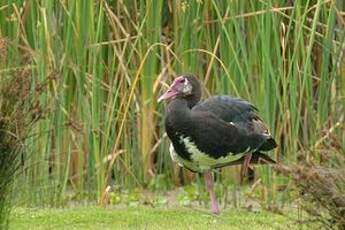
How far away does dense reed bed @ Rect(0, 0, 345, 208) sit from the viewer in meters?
8.86

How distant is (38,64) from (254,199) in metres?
1.84

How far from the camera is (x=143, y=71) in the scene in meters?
9.47

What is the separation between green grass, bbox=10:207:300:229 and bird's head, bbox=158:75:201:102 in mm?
847

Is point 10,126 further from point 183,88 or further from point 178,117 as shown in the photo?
point 183,88

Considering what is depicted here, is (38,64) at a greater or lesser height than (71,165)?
greater

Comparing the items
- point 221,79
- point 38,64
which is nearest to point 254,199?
point 221,79

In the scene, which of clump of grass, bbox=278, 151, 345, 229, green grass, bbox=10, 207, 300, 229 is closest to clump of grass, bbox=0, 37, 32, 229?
green grass, bbox=10, 207, 300, 229

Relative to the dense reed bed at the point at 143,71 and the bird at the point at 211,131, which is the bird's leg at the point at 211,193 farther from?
the dense reed bed at the point at 143,71

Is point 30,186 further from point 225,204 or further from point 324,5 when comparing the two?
point 324,5

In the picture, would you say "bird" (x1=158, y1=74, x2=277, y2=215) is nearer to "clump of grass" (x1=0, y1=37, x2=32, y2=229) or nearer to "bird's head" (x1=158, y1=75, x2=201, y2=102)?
"bird's head" (x1=158, y1=75, x2=201, y2=102)

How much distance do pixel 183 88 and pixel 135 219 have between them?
3.96ft

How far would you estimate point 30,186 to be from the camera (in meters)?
8.91

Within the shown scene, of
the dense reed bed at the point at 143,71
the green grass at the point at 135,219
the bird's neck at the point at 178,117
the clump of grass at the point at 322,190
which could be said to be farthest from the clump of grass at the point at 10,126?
the bird's neck at the point at 178,117

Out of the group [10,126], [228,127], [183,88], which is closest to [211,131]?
[228,127]
